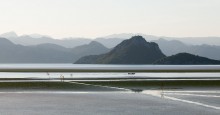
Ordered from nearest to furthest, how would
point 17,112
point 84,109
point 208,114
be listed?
1. point 208,114
2. point 17,112
3. point 84,109

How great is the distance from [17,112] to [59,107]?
5.14 metres

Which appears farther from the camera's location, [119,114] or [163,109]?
[163,109]

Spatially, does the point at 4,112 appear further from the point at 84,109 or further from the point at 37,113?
the point at 84,109

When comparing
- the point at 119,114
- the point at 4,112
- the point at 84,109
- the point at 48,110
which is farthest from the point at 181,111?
the point at 4,112

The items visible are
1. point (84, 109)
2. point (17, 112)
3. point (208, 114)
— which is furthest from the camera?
point (84, 109)

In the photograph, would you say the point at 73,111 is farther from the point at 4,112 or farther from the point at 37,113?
the point at 4,112

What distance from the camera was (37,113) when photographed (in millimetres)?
33812

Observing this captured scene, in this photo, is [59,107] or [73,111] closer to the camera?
[73,111]

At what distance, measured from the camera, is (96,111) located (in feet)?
117

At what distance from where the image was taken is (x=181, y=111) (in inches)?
1377

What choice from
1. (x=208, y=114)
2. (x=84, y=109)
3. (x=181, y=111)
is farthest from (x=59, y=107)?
(x=208, y=114)

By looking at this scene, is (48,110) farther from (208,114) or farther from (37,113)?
(208,114)

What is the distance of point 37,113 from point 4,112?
8.46 feet

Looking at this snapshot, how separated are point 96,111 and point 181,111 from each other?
6.69 meters
